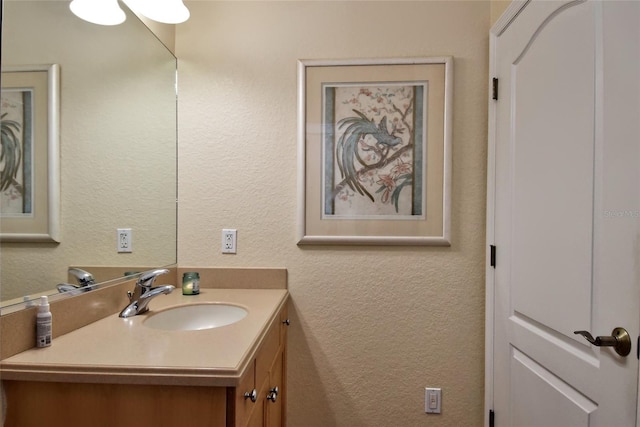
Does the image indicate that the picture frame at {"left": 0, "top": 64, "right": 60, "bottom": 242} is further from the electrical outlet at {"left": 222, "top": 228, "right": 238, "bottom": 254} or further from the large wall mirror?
the electrical outlet at {"left": 222, "top": 228, "right": 238, "bottom": 254}

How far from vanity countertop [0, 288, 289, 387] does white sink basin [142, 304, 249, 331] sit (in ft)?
0.65

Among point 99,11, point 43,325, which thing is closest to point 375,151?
point 99,11

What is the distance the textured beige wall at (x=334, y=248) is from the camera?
1599mm

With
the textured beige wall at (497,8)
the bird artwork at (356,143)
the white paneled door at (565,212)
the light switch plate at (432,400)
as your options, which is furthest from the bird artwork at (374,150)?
the light switch plate at (432,400)

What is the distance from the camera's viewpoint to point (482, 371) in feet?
5.24

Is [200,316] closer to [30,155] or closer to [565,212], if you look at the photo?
[30,155]

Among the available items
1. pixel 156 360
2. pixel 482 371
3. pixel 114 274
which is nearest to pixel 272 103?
pixel 114 274

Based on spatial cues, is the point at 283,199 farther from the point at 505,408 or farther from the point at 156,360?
the point at 505,408

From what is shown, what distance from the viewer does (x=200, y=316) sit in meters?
1.42

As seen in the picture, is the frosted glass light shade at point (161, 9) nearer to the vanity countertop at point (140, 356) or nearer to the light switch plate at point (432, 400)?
the vanity countertop at point (140, 356)

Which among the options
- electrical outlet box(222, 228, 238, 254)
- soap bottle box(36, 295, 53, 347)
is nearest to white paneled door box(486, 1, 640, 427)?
electrical outlet box(222, 228, 238, 254)

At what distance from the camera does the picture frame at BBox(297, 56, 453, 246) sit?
1.60 metres

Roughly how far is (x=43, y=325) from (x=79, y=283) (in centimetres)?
19

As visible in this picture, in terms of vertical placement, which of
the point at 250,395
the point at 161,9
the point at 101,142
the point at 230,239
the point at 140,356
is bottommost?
the point at 250,395
